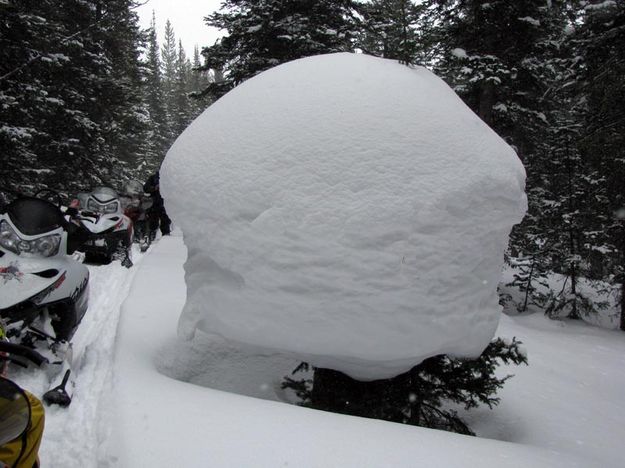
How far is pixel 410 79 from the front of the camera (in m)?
3.35

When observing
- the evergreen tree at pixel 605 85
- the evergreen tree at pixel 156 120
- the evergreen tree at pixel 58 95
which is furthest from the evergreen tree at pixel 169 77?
the evergreen tree at pixel 605 85

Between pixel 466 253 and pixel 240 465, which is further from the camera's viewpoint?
pixel 466 253

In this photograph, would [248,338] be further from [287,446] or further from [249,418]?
[287,446]

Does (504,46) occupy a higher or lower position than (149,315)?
higher

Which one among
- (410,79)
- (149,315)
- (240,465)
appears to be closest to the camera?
(240,465)

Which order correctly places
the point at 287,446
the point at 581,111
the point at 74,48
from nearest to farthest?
the point at 287,446 < the point at 581,111 < the point at 74,48

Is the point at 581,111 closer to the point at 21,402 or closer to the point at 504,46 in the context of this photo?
the point at 504,46

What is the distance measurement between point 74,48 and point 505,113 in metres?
12.6

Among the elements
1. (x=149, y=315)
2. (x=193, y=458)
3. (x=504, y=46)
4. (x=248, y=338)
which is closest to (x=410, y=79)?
(x=248, y=338)

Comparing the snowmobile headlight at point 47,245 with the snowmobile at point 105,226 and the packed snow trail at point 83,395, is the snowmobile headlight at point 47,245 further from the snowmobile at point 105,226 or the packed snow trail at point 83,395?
the snowmobile at point 105,226

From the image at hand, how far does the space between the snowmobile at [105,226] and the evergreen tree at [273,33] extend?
5.13 meters

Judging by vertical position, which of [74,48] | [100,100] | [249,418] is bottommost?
[249,418]

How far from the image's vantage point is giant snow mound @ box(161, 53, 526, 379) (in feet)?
8.89

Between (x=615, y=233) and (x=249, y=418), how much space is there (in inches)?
426
